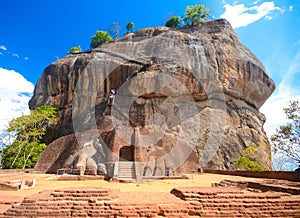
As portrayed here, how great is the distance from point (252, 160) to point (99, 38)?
36.0 metres

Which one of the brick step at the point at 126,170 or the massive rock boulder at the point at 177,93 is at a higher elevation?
the massive rock boulder at the point at 177,93

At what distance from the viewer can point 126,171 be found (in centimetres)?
1456

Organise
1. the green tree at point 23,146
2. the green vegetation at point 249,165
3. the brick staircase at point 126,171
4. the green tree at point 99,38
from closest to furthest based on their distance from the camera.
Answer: the brick staircase at point 126,171 → the green vegetation at point 249,165 → the green tree at point 23,146 → the green tree at point 99,38

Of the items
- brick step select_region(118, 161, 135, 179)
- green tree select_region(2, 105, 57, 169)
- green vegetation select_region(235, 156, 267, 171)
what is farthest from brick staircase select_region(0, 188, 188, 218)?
green tree select_region(2, 105, 57, 169)

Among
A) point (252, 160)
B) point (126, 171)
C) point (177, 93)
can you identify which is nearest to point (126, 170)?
point (126, 171)

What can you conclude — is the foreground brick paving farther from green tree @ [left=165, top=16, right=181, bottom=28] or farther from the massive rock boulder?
green tree @ [left=165, top=16, right=181, bottom=28]

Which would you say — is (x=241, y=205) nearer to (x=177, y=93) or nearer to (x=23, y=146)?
(x=177, y=93)

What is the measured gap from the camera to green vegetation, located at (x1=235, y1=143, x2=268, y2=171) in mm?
22614

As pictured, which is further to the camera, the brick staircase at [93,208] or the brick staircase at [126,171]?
the brick staircase at [126,171]

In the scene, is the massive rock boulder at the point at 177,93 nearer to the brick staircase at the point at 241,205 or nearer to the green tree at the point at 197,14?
the green tree at the point at 197,14

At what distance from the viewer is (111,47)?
3453 centimetres

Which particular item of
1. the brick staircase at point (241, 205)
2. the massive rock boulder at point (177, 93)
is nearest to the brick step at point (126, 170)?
the brick staircase at point (241, 205)

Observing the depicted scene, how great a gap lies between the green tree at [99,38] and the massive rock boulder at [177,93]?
1493cm

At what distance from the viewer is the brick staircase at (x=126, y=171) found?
13980 mm
